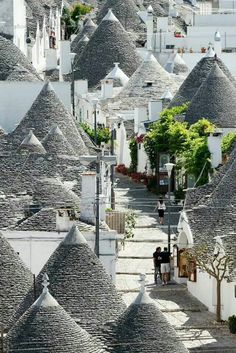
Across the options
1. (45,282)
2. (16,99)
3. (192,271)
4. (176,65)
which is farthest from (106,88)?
(45,282)

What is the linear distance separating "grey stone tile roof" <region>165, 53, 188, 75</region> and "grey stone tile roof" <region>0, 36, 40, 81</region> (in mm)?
10822

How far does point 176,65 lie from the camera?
114 m

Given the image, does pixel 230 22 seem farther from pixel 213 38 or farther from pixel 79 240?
pixel 79 240

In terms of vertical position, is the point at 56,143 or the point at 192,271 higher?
the point at 56,143

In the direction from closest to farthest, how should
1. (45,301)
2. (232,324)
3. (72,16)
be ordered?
1. (45,301)
2. (232,324)
3. (72,16)

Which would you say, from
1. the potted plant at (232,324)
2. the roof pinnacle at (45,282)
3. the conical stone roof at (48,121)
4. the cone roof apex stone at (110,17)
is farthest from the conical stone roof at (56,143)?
the cone roof apex stone at (110,17)

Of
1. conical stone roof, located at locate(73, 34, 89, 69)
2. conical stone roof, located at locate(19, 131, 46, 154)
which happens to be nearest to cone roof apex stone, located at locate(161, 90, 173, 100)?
conical stone roof, located at locate(73, 34, 89, 69)

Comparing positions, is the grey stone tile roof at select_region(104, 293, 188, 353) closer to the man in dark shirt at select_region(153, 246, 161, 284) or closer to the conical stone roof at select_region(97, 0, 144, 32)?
the man in dark shirt at select_region(153, 246, 161, 284)

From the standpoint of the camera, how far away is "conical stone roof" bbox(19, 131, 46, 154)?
77.9 m

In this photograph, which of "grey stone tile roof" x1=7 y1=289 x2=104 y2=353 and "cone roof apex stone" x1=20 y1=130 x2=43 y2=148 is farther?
"cone roof apex stone" x1=20 y1=130 x2=43 y2=148

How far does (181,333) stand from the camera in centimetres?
6341

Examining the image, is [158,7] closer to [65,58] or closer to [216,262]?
[65,58]

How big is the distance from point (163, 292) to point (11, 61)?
3420 centimetres

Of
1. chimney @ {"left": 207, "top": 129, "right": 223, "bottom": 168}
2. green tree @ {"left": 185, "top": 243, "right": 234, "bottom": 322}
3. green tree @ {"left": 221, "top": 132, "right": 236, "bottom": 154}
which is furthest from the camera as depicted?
green tree @ {"left": 221, "top": 132, "right": 236, "bottom": 154}
